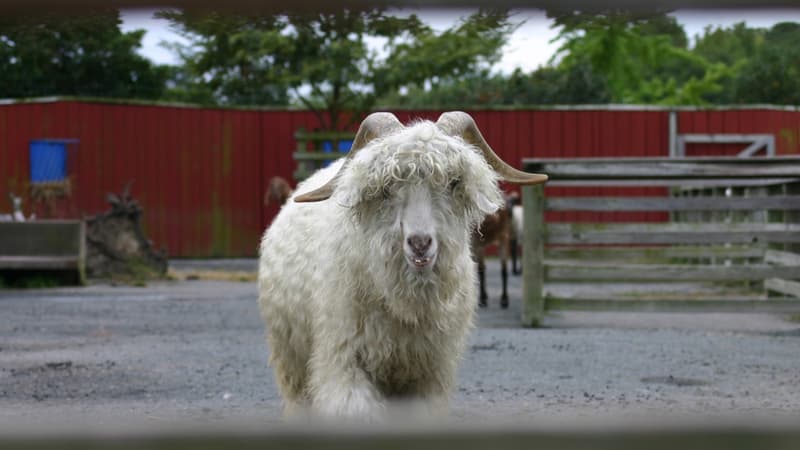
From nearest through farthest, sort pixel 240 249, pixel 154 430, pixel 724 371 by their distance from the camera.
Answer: pixel 154 430 < pixel 724 371 < pixel 240 249

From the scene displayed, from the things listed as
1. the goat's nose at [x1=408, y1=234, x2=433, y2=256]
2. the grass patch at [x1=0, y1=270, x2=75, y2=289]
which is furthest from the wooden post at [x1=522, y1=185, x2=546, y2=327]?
the grass patch at [x1=0, y1=270, x2=75, y2=289]

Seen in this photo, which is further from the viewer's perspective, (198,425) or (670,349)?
(670,349)

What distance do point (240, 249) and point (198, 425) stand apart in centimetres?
2334

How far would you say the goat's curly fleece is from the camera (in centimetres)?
400

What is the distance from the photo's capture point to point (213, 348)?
9430 millimetres

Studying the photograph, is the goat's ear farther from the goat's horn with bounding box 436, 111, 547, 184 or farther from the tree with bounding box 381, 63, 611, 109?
the tree with bounding box 381, 63, 611, 109

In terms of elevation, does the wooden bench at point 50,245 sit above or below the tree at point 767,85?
below

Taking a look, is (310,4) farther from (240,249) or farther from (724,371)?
(240,249)

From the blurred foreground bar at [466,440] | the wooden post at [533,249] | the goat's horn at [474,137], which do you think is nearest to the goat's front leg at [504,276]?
the wooden post at [533,249]

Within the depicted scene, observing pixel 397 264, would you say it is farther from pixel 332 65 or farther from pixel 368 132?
pixel 332 65

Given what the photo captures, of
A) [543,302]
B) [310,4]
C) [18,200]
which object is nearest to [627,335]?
[543,302]

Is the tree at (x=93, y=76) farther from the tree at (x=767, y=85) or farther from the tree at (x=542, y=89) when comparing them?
the tree at (x=767, y=85)

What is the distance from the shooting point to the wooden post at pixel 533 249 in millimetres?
10914

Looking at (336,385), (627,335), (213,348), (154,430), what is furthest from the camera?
(627,335)
